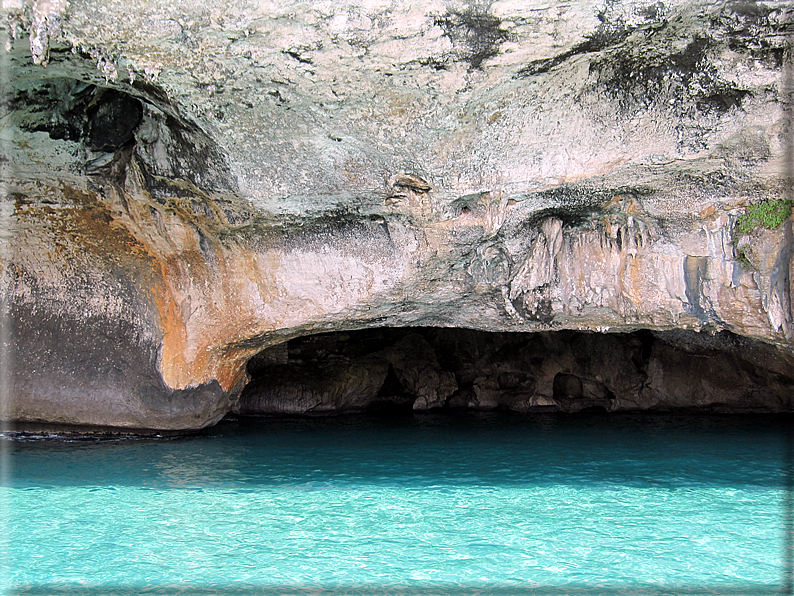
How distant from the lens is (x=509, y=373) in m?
12.0

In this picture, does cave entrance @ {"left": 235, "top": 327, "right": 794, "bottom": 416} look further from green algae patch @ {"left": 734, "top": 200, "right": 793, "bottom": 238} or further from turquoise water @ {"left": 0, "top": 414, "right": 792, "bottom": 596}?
green algae patch @ {"left": 734, "top": 200, "right": 793, "bottom": 238}

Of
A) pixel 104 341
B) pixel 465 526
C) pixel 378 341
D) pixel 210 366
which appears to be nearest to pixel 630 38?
pixel 465 526

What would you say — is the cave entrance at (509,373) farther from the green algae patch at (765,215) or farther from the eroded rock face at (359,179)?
the green algae patch at (765,215)

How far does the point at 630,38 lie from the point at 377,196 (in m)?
2.69

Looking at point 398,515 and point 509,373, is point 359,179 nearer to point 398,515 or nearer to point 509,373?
point 398,515

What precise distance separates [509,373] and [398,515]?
23.2 ft

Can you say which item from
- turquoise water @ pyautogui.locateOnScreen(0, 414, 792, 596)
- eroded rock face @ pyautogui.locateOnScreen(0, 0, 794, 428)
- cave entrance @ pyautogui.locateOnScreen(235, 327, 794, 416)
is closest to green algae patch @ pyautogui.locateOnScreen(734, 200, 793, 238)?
eroded rock face @ pyautogui.locateOnScreen(0, 0, 794, 428)

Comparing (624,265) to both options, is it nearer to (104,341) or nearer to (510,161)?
(510,161)

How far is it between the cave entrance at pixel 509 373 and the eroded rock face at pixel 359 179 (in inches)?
96.6

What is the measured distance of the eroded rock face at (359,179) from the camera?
4.45 m

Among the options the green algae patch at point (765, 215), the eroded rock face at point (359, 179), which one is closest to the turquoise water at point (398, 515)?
the eroded rock face at point (359, 179)

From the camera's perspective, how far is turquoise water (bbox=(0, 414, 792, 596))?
4.02 metres

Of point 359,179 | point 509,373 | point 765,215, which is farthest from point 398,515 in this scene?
point 509,373

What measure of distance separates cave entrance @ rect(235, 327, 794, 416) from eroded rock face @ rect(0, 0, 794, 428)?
8.05 feet
